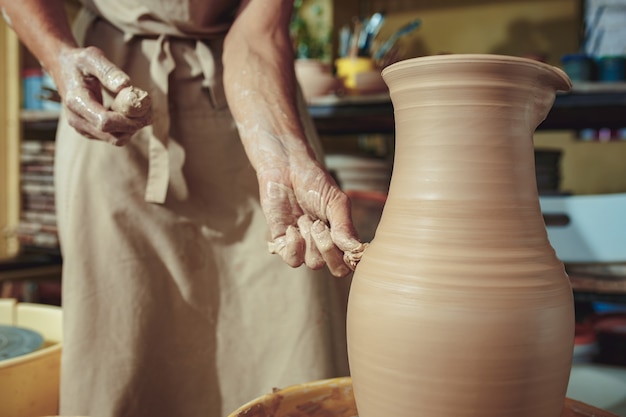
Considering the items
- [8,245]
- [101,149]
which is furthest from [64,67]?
[8,245]

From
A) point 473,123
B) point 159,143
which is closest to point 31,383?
point 159,143

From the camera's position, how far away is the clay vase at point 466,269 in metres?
0.62

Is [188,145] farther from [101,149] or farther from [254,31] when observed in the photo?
[254,31]

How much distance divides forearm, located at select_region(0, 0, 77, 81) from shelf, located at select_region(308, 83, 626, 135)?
1184 millimetres

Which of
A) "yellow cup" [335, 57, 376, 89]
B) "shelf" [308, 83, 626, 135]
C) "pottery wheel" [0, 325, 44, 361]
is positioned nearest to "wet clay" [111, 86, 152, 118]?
"pottery wheel" [0, 325, 44, 361]

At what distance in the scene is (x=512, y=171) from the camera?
670 millimetres

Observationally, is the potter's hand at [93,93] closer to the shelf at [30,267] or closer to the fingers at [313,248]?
the fingers at [313,248]

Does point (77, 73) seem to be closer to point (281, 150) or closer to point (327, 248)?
point (281, 150)

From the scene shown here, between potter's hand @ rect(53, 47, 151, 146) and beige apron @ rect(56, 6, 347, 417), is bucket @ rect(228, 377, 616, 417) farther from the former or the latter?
potter's hand @ rect(53, 47, 151, 146)

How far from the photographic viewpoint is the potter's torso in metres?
1.14

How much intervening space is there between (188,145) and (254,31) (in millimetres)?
278

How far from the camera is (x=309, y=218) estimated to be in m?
0.80

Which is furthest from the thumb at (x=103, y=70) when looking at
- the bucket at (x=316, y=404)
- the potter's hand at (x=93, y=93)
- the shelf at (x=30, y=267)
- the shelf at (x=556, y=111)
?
the shelf at (x=30, y=267)

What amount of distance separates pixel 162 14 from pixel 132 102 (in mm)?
409
